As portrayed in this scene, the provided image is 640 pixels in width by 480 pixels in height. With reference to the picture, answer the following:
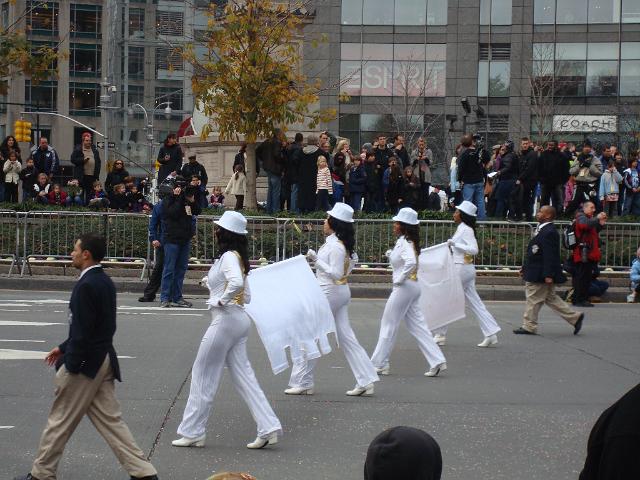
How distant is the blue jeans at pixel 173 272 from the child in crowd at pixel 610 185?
1111 cm

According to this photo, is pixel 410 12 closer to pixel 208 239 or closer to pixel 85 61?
pixel 85 61

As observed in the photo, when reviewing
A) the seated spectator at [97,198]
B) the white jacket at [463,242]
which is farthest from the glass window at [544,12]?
the white jacket at [463,242]

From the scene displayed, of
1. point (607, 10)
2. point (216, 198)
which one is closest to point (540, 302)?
point (216, 198)

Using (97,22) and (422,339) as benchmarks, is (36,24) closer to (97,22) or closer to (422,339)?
(97,22)

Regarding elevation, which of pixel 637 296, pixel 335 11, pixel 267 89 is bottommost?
pixel 637 296

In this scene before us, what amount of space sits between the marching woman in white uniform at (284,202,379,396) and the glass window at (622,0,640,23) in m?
48.8

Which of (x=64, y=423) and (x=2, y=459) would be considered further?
(x=2, y=459)

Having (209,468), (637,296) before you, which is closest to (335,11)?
(637,296)

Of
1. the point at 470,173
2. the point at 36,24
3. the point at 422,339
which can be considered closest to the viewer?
the point at 422,339

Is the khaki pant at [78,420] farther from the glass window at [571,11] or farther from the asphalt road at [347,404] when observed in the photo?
the glass window at [571,11]

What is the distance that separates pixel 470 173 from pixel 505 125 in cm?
3363

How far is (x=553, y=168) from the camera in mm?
24359

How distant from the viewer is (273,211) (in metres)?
24.8

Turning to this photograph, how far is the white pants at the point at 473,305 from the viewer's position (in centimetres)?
1423
